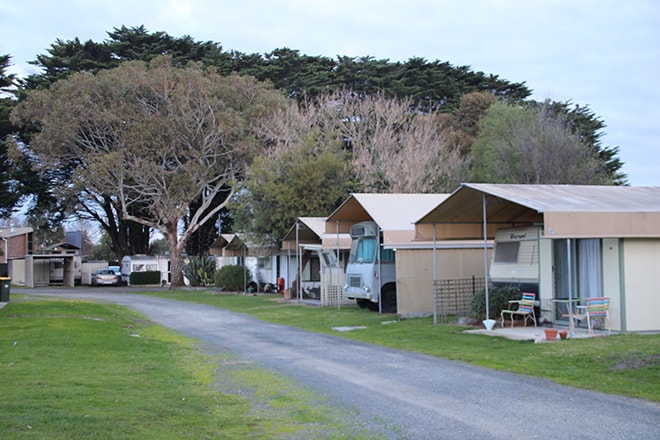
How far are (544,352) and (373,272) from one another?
9.89 meters

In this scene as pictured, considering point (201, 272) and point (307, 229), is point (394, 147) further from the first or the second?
point (201, 272)

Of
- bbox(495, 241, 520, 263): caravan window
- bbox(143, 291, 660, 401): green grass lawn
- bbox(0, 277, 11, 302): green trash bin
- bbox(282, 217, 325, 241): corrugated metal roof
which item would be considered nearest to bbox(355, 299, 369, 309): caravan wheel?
bbox(143, 291, 660, 401): green grass lawn

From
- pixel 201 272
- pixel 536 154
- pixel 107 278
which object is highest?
pixel 536 154

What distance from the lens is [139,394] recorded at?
9398 millimetres

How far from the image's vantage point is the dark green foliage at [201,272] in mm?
46250

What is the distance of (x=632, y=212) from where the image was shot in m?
14.3

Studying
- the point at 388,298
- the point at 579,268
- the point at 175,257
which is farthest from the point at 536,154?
the point at 175,257

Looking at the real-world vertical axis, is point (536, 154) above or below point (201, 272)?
above

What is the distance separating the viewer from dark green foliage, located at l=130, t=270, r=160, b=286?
51.5m

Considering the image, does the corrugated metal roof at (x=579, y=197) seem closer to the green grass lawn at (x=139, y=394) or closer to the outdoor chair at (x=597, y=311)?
A: the outdoor chair at (x=597, y=311)

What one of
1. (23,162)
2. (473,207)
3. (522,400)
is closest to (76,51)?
(23,162)

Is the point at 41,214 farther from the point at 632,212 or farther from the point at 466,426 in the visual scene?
the point at 466,426

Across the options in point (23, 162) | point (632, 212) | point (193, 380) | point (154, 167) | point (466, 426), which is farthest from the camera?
point (23, 162)

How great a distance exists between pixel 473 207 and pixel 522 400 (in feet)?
31.7
